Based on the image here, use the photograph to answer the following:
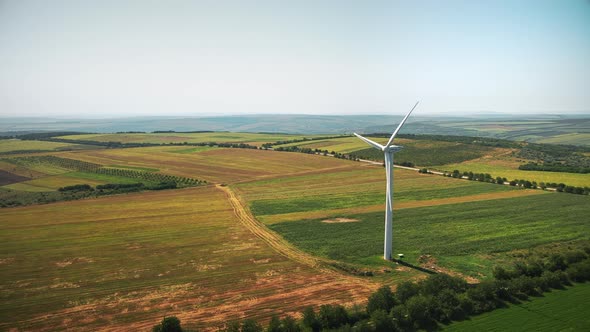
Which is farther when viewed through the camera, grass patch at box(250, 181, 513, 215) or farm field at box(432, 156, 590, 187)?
farm field at box(432, 156, 590, 187)

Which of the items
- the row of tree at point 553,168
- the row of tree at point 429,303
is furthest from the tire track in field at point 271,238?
the row of tree at point 553,168

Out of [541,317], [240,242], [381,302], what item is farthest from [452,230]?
[240,242]

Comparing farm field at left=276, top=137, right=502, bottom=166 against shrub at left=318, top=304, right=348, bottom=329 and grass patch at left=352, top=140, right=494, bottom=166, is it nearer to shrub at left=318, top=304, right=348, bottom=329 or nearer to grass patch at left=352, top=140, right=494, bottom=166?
grass patch at left=352, top=140, right=494, bottom=166

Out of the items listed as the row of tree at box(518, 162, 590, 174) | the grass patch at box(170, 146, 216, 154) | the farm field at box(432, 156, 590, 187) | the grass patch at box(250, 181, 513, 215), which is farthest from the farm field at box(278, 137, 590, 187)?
the grass patch at box(170, 146, 216, 154)

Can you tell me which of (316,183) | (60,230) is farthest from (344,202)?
(60,230)

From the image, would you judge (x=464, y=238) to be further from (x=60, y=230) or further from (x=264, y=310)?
(x=60, y=230)
